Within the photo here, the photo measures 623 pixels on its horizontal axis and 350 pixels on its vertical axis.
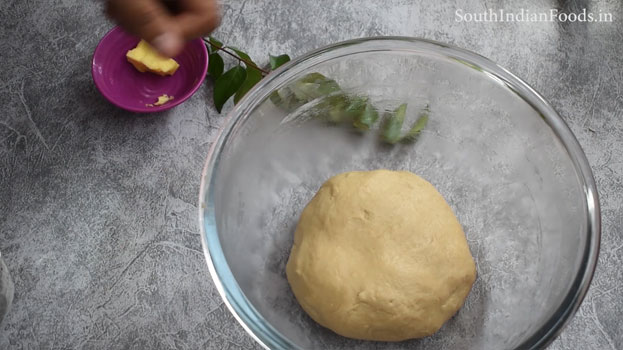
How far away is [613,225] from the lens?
1.32 meters

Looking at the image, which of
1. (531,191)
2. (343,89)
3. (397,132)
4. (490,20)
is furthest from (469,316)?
(490,20)

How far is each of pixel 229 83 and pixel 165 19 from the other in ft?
2.03

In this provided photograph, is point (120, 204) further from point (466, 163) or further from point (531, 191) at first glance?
point (531, 191)

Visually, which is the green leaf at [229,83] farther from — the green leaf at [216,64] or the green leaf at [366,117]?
the green leaf at [366,117]

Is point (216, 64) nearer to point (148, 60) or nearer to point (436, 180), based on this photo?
point (148, 60)

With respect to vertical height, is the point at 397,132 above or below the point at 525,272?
above

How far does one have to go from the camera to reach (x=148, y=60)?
4.47 ft

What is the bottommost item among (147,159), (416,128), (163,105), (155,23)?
(147,159)

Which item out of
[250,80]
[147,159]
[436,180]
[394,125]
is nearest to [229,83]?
[250,80]

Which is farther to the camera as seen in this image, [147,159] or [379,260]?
[147,159]

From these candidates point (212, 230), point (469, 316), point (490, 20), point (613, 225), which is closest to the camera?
point (212, 230)

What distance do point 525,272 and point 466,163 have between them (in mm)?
258

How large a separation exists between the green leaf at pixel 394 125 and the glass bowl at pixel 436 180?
0.02 metres

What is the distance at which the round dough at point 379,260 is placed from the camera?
3.56 ft
